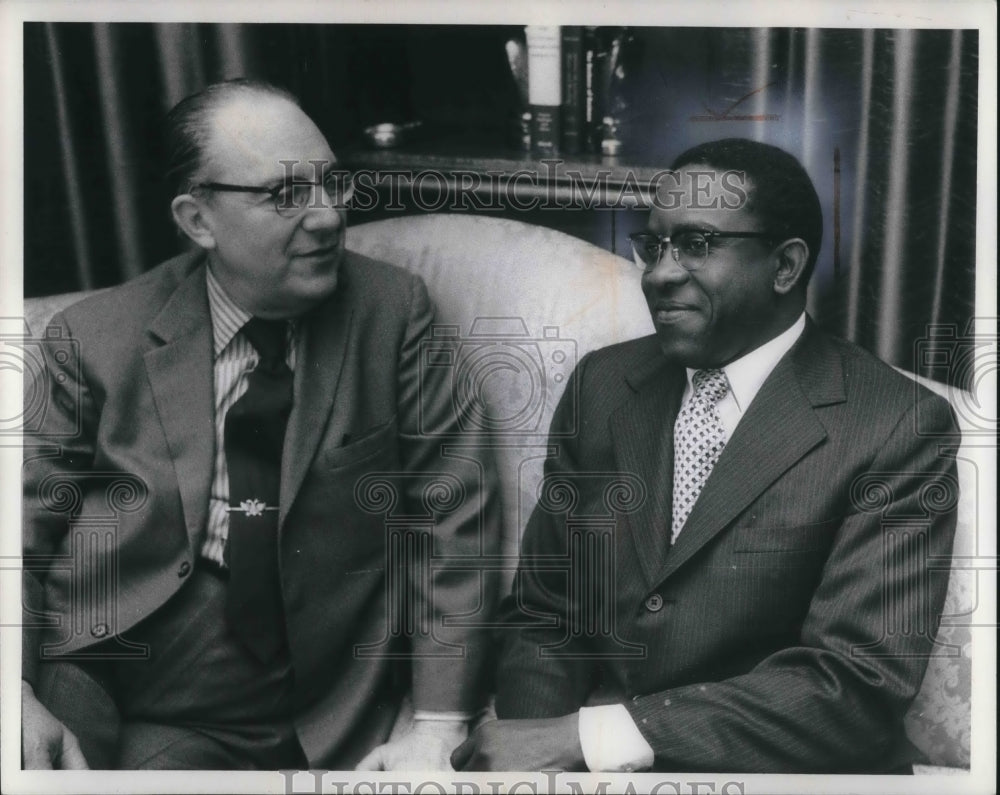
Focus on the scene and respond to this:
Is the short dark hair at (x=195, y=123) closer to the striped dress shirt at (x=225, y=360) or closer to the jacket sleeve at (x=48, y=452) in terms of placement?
the striped dress shirt at (x=225, y=360)

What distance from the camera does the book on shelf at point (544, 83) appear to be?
3.75 metres

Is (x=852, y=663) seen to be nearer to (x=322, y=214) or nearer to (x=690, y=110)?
(x=690, y=110)

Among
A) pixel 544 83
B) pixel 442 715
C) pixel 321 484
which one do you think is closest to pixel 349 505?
pixel 321 484

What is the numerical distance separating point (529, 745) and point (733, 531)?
77 cm

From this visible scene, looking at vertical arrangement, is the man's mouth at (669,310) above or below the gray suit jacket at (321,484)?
above

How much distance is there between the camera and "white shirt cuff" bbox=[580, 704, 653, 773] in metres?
3.63

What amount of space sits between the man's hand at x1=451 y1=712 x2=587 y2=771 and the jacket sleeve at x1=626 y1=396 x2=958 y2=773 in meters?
0.18

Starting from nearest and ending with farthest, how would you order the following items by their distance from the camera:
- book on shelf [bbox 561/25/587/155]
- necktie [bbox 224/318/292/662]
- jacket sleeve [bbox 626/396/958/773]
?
jacket sleeve [bbox 626/396/958/773]
necktie [bbox 224/318/292/662]
book on shelf [bbox 561/25/587/155]

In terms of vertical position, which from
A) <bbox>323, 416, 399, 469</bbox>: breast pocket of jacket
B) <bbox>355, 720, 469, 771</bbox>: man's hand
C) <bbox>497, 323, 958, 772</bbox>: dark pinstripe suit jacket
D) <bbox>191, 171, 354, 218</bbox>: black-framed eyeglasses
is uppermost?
<bbox>191, 171, 354, 218</bbox>: black-framed eyeglasses

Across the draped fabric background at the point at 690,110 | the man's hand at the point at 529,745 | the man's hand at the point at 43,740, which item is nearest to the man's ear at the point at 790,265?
the draped fabric background at the point at 690,110

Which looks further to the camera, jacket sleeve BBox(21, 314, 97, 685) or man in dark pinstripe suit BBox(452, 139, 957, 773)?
jacket sleeve BBox(21, 314, 97, 685)

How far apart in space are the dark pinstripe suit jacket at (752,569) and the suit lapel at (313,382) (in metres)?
0.60

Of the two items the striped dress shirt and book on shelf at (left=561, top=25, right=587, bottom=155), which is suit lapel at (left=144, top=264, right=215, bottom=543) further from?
book on shelf at (left=561, top=25, right=587, bottom=155)

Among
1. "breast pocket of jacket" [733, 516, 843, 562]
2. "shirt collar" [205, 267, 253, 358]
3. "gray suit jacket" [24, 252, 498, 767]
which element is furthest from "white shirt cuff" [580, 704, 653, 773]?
"shirt collar" [205, 267, 253, 358]
